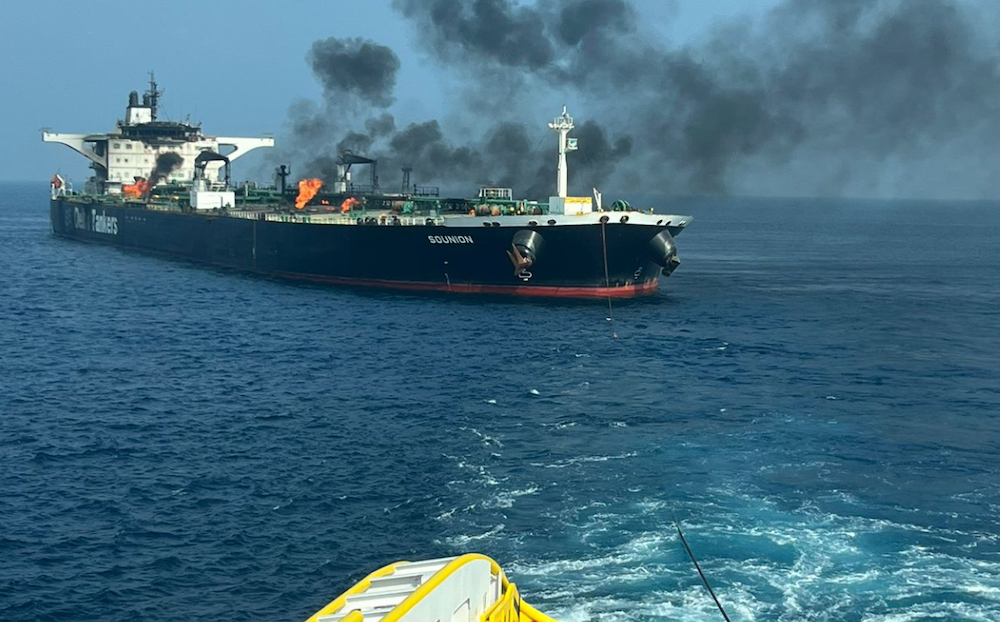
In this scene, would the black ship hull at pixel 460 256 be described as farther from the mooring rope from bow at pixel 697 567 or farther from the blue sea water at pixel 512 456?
the mooring rope from bow at pixel 697 567

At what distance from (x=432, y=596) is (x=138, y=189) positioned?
134 metres

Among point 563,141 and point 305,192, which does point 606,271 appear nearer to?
point 563,141

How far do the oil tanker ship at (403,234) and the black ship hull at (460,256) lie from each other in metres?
0.10

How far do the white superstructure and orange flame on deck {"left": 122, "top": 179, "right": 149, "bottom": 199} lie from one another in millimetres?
3699

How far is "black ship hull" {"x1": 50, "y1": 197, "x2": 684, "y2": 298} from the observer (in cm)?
8138

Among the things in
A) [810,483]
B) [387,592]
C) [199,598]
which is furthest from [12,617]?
[810,483]

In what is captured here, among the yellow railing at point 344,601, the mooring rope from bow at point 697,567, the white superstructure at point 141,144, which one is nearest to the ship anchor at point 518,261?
the mooring rope from bow at point 697,567

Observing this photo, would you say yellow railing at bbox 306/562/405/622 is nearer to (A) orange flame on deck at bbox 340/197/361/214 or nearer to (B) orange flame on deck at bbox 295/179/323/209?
(A) orange flame on deck at bbox 340/197/361/214

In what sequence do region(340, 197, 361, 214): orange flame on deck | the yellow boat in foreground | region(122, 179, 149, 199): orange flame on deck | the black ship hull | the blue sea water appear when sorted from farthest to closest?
region(122, 179, 149, 199): orange flame on deck → region(340, 197, 361, 214): orange flame on deck → the black ship hull → the blue sea water → the yellow boat in foreground

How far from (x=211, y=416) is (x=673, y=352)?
95.2ft

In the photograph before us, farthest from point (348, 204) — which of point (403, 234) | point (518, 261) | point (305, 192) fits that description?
point (518, 261)

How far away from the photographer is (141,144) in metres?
149

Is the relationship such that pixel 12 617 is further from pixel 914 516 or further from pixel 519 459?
pixel 914 516

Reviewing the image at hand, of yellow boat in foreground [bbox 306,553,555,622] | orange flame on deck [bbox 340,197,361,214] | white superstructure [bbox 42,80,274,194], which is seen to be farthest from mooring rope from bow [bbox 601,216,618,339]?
white superstructure [bbox 42,80,274,194]
